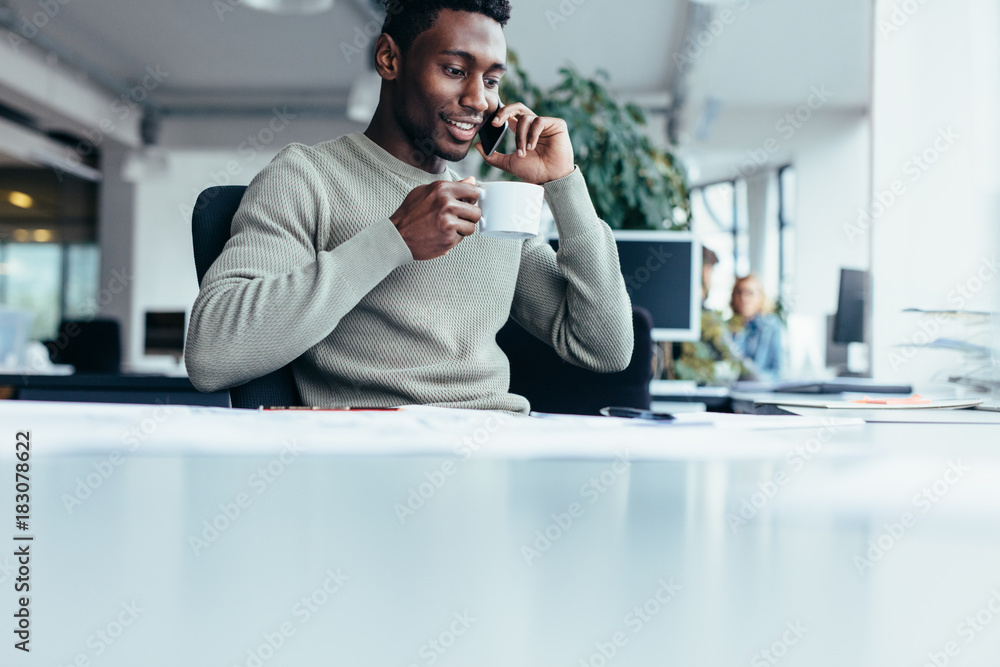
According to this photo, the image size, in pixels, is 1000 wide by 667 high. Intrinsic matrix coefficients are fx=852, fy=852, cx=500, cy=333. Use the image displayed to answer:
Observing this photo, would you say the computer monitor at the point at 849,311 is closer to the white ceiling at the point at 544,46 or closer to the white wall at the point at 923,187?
the white wall at the point at 923,187

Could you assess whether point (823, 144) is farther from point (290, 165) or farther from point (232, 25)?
point (290, 165)

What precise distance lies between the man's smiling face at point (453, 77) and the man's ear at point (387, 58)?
29 mm

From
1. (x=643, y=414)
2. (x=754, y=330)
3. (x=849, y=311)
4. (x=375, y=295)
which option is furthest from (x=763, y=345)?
(x=643, y=414)

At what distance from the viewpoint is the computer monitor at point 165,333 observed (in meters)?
5.49

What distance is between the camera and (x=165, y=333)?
553 centimetres

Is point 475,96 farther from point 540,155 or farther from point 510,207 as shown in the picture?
point 510,207

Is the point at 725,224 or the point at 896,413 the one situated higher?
the point at 725,224

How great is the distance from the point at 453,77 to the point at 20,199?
9.27m

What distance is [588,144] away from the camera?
297 cm

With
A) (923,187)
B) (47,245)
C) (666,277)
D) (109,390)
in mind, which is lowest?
(109,390)

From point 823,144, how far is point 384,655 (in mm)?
8383

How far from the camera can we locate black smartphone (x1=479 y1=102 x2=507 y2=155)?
1.22 m

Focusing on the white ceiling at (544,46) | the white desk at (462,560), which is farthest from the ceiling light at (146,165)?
the white desk at (462,560)

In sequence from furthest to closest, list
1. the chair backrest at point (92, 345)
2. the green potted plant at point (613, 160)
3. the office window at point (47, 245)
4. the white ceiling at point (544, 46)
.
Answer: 1. the office window at point (47, 245)
2. the white ceiling at point (544, 46)
3. the chair backrest at point (92, 345)
4. the green potted plant at point (613, 160)
